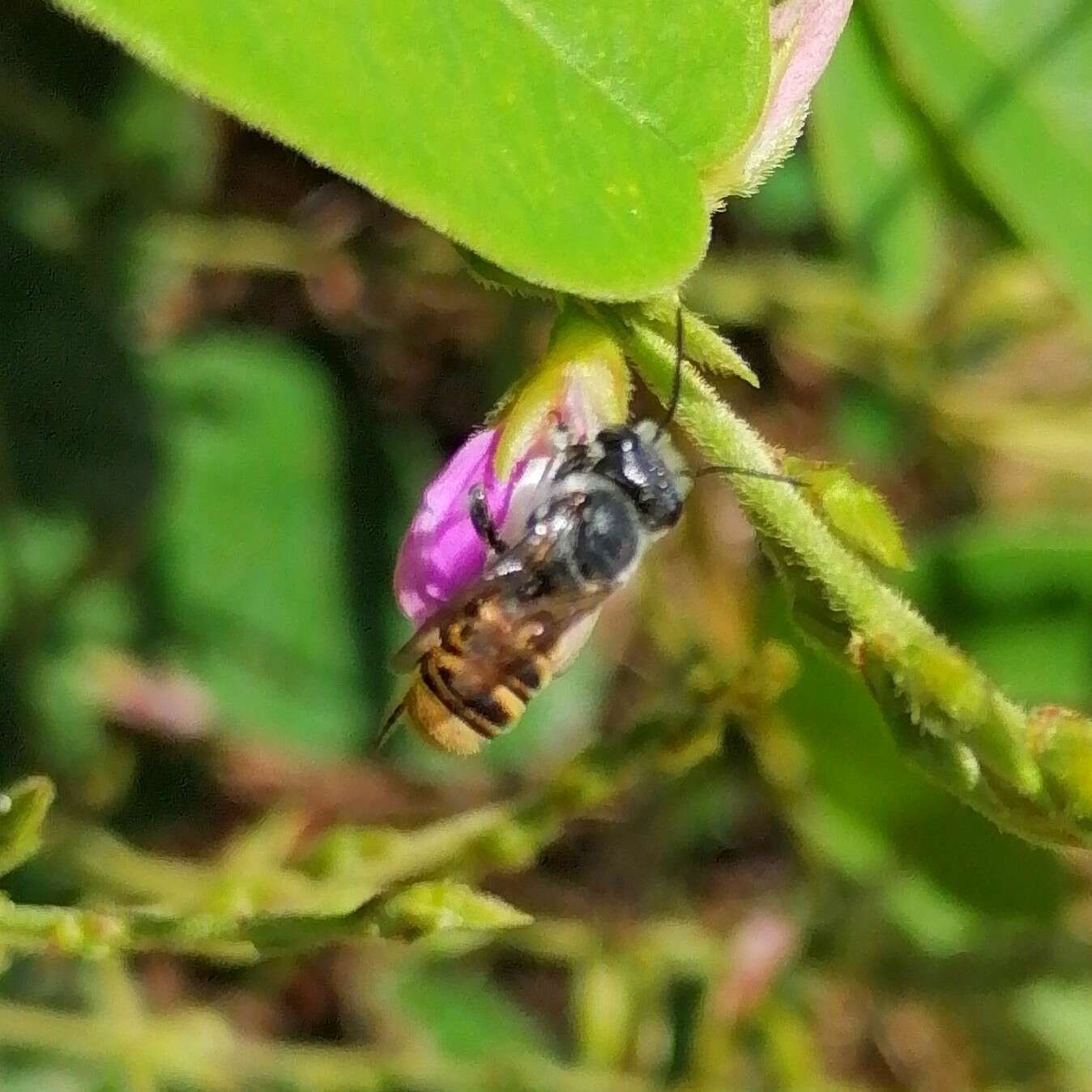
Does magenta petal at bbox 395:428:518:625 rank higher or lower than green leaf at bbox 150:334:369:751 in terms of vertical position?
higher

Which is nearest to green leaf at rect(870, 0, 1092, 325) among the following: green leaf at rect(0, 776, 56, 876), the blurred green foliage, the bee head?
the blurred green foliage

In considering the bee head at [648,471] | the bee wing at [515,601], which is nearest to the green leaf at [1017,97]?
the bee head at [648,471]

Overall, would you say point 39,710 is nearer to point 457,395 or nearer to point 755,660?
point 457,395

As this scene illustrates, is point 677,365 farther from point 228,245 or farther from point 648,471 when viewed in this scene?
point 228,245

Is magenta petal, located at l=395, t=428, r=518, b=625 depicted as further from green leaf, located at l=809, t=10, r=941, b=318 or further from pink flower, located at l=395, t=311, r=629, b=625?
green leaf, located at l=809, t=10, r=941, b=318

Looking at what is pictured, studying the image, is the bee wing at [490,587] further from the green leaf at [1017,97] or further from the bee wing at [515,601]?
the green leaf at [1017,97]

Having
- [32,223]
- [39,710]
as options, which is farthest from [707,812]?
[32,223]
